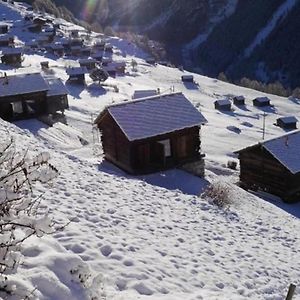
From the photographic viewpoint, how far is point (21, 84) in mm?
38875

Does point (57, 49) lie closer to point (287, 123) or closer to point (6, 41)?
point (6, 41)

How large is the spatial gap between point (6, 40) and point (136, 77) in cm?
2654

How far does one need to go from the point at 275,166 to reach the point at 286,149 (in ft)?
3.81

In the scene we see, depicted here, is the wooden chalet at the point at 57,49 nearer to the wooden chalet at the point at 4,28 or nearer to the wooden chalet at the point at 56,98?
the wooden chalet at the point at 4,28

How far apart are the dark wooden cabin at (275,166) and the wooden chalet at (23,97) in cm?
1651

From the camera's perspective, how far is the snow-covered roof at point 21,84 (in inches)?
1490

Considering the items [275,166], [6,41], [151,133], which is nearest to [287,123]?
[275,166]

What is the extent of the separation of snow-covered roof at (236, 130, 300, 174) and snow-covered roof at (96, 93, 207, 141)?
13.8ft

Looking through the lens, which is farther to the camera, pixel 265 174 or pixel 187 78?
pixel 187 78

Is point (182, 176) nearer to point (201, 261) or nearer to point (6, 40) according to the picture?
point (201, 261)

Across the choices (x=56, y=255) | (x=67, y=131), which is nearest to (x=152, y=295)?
(x=56, y=255)

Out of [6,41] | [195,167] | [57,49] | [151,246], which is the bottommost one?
[57,49]

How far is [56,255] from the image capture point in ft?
28.2

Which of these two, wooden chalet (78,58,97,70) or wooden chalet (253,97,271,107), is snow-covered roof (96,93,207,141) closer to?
wooden chalet (253,97,271,107)
